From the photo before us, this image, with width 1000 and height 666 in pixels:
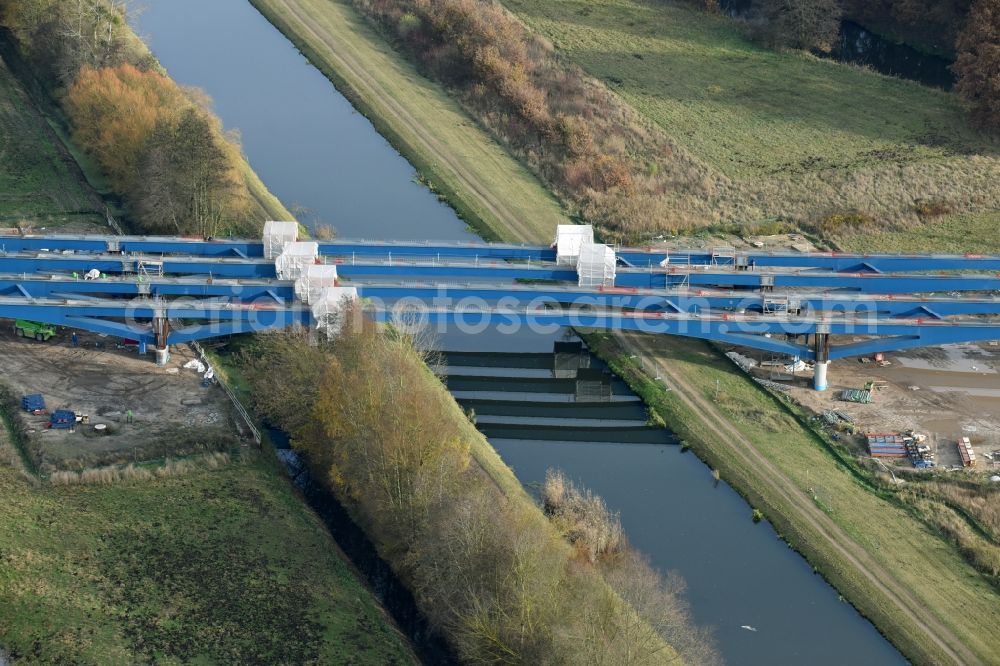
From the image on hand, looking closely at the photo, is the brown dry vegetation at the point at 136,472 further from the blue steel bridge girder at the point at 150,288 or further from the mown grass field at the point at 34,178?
the mown grass field at the point at 34,178

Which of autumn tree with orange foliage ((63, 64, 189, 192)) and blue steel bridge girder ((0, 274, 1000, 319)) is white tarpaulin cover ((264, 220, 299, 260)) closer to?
blue steel bridge girder ((0, 274, 1000, 319))

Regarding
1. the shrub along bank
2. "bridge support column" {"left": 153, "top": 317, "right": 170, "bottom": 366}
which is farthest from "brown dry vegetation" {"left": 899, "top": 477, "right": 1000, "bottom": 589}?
the shrub along bank

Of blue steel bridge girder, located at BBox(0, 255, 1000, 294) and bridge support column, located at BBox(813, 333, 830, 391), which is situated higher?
blue steel bridge girder, located at BBox(0, 255, 1000, 294)

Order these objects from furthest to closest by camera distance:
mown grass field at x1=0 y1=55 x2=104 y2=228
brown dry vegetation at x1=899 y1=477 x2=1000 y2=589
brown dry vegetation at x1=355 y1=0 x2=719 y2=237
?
1. brown dry vegetation at x1=355 y1=0 x2=719 y2=237
2. mown grass field at x1=0 y1=55 x2=104 y2=228
3. brown dry vegetation at x1=899 y1=477 x2=1000 y2=589

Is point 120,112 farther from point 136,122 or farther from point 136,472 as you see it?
point 136,472

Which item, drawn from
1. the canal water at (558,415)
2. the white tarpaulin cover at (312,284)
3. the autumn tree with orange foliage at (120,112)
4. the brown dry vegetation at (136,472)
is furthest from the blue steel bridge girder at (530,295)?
the autumn tree with orange foliage at (120,112)

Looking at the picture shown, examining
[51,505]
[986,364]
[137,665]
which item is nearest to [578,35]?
[986,364]
